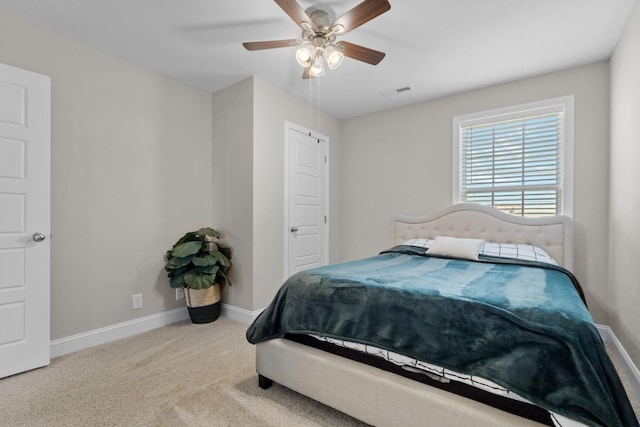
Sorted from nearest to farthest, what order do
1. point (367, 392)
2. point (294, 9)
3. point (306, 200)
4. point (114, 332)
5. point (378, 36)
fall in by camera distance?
point (367, 392) → point (294, 9) → point (378, 36) → point (114, 332) → point (306, 200)

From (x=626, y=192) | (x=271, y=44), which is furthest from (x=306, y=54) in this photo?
(x=626, y=192)

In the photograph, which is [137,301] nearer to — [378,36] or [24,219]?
[24,219]

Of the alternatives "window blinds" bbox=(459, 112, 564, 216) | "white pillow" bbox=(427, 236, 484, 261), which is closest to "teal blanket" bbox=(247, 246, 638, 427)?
"white pillow" bbox=(427, 236, 484, 261)

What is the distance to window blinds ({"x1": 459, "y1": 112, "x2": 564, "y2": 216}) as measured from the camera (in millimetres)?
3125

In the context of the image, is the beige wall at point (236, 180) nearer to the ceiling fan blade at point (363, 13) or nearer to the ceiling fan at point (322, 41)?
the ceiling fan at point (322, 41)

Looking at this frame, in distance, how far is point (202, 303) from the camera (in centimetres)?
Answer: 310

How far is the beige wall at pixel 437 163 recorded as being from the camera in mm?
2865

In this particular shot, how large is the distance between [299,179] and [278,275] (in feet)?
3.99

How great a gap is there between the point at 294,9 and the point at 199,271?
241 cm

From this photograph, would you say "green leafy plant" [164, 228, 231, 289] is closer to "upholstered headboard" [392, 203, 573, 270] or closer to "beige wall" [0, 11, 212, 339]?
"beige wall" [0, 11, 212, 339]

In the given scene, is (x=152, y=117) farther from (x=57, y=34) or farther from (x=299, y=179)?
(x=299, y=179)

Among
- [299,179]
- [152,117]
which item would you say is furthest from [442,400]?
[152,117]

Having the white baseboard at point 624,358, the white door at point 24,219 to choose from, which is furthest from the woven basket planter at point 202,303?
the white baseboard at point 624,358

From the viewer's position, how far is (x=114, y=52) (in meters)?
2.73
